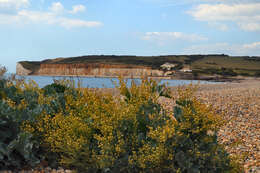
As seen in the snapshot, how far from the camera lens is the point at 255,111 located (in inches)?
411

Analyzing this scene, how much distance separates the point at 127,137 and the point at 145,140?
0.29 m

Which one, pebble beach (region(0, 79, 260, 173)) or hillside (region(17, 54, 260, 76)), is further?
hillside (region(17, 54, 260, 76))

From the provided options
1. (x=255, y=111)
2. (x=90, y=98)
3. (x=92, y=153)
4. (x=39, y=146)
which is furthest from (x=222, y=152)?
(x=255, y=111)

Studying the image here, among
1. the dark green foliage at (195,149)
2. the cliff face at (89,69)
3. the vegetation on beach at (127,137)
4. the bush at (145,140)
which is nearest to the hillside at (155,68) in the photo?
the cliff face at (89,69)

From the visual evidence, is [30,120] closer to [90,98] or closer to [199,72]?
[90,98]

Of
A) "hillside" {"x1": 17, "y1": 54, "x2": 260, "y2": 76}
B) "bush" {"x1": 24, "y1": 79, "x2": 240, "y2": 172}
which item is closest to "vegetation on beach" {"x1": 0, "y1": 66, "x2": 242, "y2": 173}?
"bush" {"x1": 24, "y1": 79, "x2": 240, "y2": 172}

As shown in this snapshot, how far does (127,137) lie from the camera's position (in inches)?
164

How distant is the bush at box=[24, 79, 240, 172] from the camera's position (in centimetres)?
377

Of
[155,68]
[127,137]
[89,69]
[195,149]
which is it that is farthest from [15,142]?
[89,69]

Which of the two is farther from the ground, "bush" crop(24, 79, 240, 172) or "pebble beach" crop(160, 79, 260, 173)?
"bush" crop(24, 79, 240, 172)

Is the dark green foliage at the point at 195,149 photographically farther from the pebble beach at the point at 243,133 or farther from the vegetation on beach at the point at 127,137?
the pebble beach at the point at 243,133

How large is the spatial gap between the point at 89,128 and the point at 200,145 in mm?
1707

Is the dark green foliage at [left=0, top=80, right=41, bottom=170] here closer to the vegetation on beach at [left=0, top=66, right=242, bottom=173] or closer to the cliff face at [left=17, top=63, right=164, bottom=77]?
the vegetation on beach at [left=0, top=66, right=242, bottom=173]

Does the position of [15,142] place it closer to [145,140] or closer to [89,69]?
[145,140]
